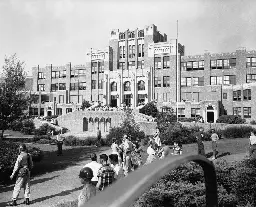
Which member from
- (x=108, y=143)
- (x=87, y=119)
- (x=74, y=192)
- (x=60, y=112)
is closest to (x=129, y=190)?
(x=74, y=192)

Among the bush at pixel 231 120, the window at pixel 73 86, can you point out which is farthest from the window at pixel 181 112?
the window at pixel 73 86

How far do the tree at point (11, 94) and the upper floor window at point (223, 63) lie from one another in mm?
47283

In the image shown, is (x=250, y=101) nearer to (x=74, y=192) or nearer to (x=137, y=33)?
(x=137, y=33)

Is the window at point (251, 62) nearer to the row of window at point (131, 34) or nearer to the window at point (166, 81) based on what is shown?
the window at point (166, 81)

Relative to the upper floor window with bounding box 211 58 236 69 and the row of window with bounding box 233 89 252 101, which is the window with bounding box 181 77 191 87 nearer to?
the upper floor window with bounding box 211 58 236 69

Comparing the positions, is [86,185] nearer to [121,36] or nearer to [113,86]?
[113,86]

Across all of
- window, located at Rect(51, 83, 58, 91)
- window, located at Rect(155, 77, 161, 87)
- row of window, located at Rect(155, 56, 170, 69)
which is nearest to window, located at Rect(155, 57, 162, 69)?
row of window, located at Rect(155, 56, 170, 69)

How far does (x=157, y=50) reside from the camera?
217ft

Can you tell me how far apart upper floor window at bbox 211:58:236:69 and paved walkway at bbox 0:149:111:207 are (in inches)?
1946

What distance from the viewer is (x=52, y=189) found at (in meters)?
13.2

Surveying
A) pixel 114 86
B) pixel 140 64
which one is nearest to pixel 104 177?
pixel 114 86

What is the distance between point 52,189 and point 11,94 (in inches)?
350

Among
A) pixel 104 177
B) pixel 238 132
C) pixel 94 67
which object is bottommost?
pixel 104 177

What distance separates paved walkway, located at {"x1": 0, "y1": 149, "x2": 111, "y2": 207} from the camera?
1138 cm
